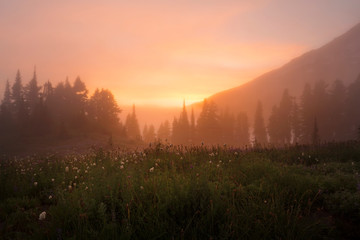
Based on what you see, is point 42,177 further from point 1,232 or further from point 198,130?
point 198,130

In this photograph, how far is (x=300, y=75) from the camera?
152375 mm

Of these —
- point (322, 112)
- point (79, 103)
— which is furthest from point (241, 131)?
point (79, 103)

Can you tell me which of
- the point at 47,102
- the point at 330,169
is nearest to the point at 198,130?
the point at 47,102

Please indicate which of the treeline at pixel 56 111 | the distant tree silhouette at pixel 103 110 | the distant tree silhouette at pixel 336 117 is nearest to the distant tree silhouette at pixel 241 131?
the distant tree silhouette at pixel 336 117

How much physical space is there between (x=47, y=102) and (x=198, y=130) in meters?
40.5

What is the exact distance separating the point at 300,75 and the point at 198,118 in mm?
131334

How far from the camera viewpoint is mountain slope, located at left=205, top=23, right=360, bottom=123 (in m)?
137

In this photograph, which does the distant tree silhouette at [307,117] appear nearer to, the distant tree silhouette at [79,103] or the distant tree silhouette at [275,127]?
the distant tree silhouette at [275,127]

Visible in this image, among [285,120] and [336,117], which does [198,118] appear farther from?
[336,117]

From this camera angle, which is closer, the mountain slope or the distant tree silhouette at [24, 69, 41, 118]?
the distant tree silhouette at [24, 69, 41, 118]

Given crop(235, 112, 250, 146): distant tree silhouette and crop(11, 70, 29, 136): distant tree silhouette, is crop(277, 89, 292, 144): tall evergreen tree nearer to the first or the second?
crop(235, 112, 250, 146): distant tree silhouette

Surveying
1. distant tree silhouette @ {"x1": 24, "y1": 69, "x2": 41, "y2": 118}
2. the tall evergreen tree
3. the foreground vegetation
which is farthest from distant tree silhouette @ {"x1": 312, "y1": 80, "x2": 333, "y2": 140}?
distant tree silhouette @ {"x1": 24, "y1": 69, "x2": 41, "y2": 118}

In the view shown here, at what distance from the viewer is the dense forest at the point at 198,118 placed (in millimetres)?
45406

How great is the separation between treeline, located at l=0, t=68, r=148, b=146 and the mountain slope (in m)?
91.6
